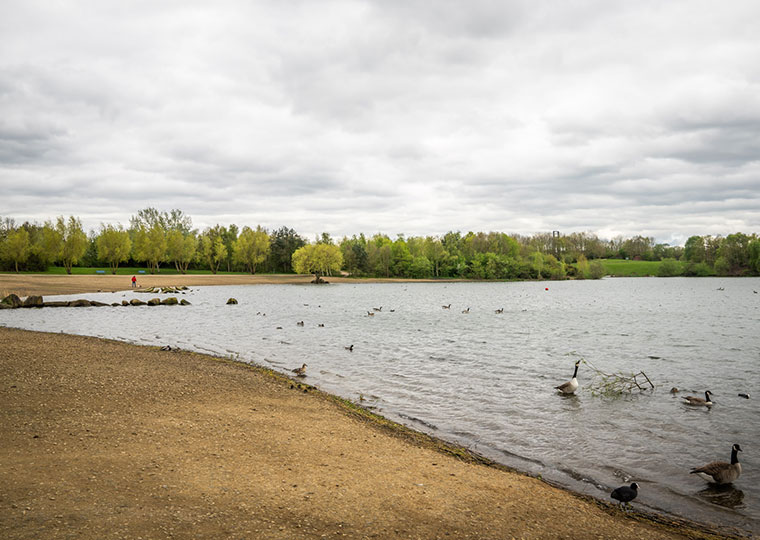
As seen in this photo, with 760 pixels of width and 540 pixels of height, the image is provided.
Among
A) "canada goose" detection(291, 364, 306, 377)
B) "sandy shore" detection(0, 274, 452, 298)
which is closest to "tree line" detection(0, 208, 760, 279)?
"sandy shore" detection(0, 274, 452, 298)

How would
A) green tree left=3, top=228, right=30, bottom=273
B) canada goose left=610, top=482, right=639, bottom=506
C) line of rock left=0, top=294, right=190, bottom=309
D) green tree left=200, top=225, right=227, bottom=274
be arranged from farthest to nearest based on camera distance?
green tree left=200, top=225, right=227, bottom=274
green tree left=3, top=228, right=30, bottom=273
line of rock left=0, top=294, right=190, bottom=309
canada goose left=610, top=482, right=639, bottom=506

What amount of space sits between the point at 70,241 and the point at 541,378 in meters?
110

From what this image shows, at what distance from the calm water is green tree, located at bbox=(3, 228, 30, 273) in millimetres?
68875

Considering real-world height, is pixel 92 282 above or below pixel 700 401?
above

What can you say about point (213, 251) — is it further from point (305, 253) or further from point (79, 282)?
point (79, 282)

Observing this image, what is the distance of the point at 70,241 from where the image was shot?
322 feet

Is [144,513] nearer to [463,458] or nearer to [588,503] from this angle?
[463,458]

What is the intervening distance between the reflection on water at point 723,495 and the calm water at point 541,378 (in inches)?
1.5

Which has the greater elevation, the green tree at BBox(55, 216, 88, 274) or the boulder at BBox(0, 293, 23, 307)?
the green tree at BBox(55, 216, 88, 274)

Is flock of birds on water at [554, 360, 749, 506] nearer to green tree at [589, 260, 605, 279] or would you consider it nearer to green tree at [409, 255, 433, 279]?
green tree at [409, 255, 433, 279]

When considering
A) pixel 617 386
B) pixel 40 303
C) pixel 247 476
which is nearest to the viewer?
pixel 247 476


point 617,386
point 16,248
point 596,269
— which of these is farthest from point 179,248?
point 596,269

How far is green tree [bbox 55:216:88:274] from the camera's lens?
323ft

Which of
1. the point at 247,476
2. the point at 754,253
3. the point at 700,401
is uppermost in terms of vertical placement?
the point at 754,253
